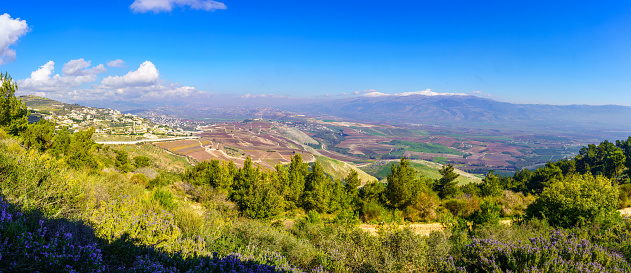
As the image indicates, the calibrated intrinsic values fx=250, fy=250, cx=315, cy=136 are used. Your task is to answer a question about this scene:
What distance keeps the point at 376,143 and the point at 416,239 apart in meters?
191

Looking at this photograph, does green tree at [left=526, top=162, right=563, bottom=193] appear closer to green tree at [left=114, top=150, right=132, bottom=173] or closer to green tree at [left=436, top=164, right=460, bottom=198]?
green tree at [left=436, top=164, right=460, bottom=198]

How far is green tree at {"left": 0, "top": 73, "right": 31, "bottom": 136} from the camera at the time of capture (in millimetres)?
18669

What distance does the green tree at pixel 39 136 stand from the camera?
758 inches

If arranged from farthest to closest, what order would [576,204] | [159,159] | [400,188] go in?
[159,159], [400,188], [576,204]

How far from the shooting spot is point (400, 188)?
19.4m

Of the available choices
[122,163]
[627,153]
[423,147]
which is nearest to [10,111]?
[122,163]

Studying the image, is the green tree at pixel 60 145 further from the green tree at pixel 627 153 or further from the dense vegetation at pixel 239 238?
the green tree at pixel 627 153

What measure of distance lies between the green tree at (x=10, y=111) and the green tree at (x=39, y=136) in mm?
546

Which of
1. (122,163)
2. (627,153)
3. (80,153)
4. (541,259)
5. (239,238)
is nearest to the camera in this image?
(541,259)

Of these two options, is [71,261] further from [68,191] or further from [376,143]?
[376,143]

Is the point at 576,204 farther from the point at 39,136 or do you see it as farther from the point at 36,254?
the point at 39,136

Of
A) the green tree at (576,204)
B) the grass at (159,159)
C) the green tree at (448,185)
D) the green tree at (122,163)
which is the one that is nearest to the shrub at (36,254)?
the green tree at (576,204)

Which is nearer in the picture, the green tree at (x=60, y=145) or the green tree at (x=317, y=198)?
the green tree at (x=317, y=198)

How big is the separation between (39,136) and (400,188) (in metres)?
29.6
